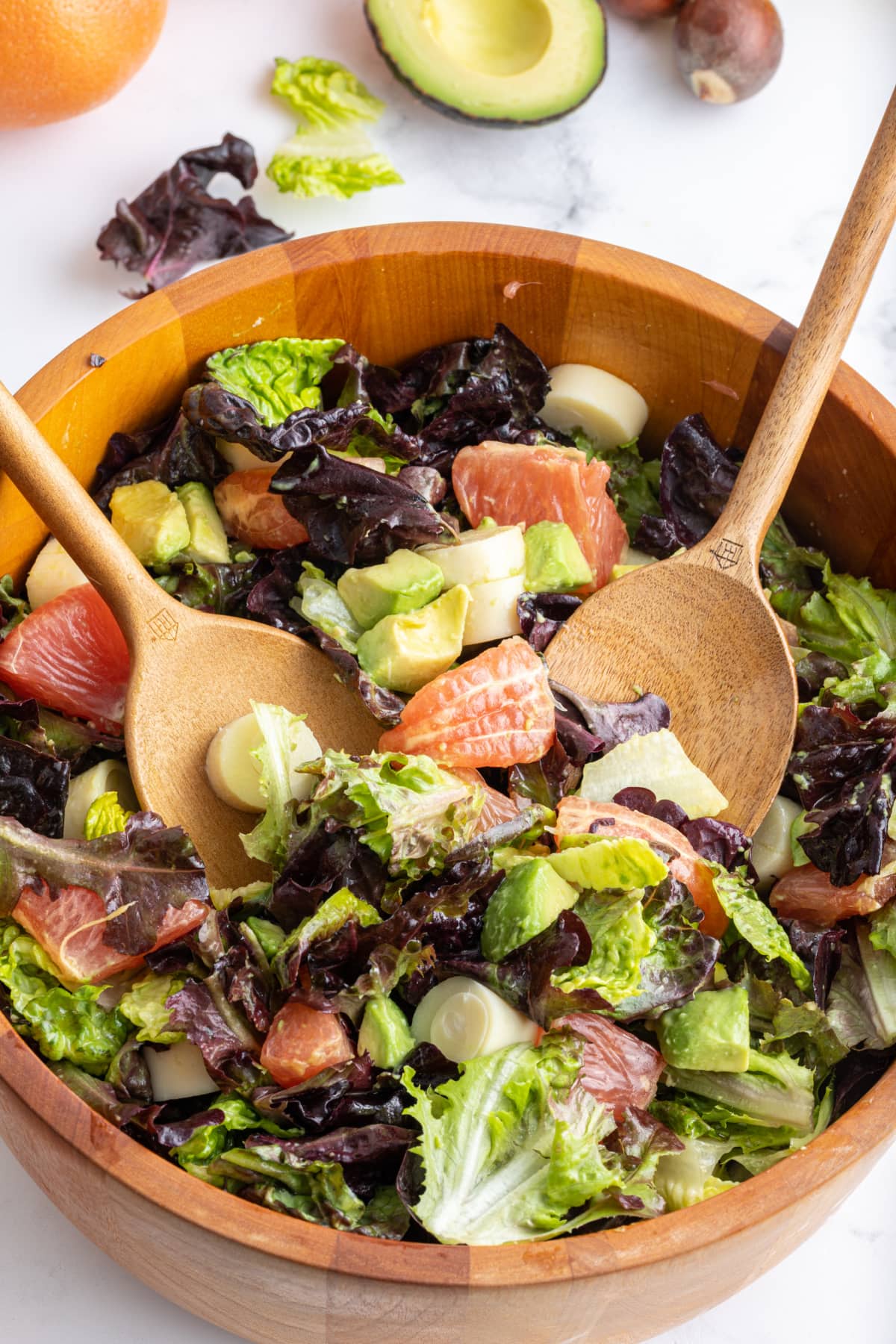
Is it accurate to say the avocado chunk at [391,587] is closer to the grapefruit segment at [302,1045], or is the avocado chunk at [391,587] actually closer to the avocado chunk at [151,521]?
the avocado chunk at [151,521]

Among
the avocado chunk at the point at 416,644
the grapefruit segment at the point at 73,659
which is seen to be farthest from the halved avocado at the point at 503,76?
the grapefruit segment at the point at 73,659

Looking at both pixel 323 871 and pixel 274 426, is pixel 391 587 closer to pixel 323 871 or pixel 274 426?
pixel 274 426

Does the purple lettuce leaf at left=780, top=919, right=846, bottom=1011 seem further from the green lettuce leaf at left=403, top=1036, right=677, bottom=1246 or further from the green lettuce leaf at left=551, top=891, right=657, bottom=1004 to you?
the green lettuce leaf at left=403, top=1036, right=677, bottom=1246

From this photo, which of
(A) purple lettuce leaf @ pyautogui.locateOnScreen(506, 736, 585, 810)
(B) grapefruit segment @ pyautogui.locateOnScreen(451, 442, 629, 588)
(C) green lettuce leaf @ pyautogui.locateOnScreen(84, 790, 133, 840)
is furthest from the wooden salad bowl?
(A) purple lettuce leaf @ pyautogui.locateOnScreen(506, 736, 585, 810)

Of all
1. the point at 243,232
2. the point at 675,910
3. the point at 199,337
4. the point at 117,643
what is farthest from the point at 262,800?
the point at 243,232

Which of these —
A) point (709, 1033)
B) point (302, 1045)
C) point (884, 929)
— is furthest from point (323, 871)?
point (884, 929)

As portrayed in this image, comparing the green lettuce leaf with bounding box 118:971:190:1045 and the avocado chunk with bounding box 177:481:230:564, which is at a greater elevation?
the avocado chunk with bounding box 177:481:230:564

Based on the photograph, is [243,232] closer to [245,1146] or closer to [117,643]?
[117,643]
